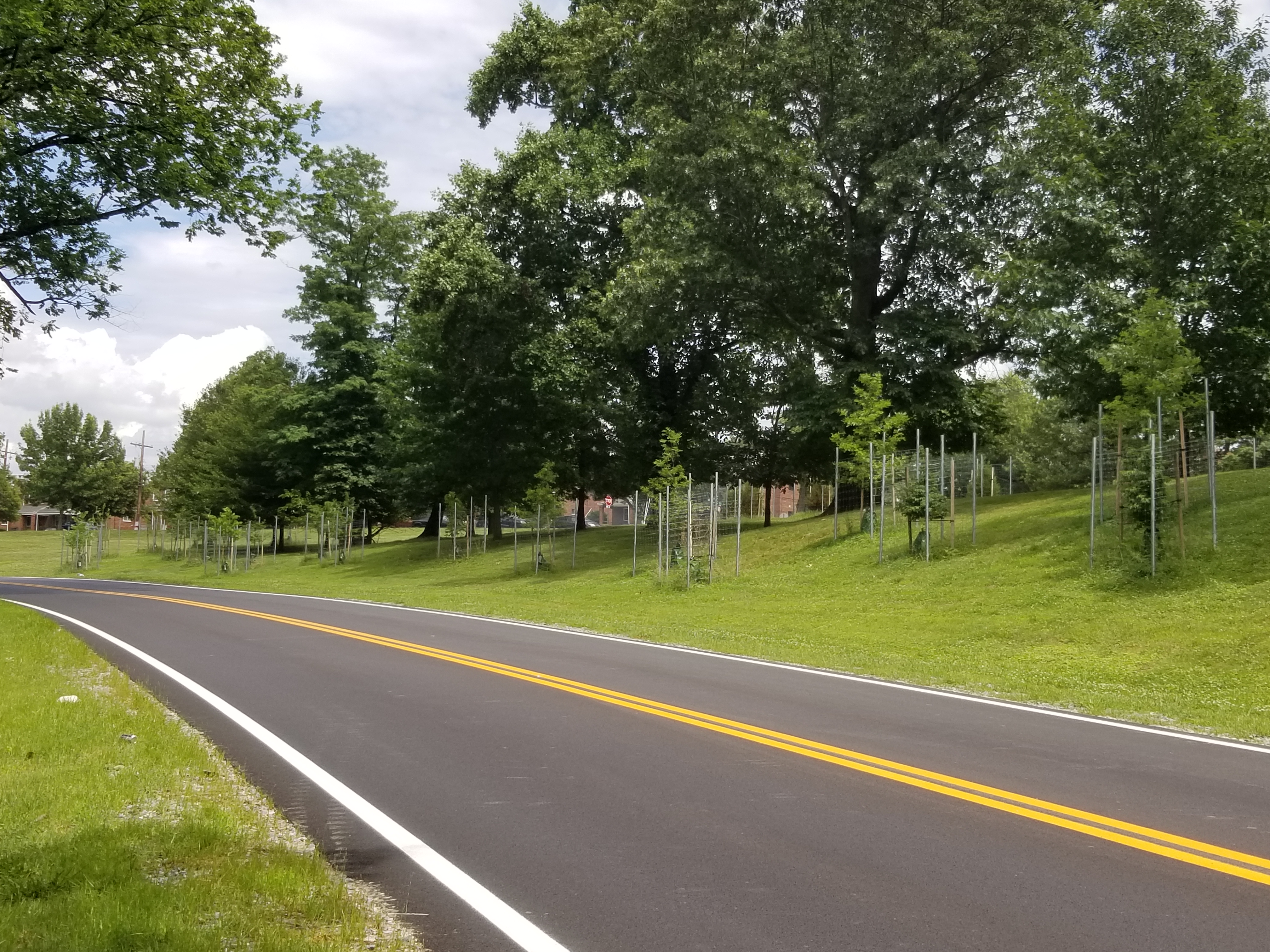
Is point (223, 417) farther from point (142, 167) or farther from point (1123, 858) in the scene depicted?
point (1123, 858)

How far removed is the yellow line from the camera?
547 centimetres

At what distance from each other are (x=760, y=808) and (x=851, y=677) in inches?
247

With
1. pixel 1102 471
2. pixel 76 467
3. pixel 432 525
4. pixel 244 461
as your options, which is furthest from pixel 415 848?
pixel 76 467

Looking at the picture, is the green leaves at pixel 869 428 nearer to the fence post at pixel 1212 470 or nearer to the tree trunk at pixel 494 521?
the fence post at pixel 1212 470

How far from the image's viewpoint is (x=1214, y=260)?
22688mm

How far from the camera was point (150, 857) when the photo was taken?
5.17 meters

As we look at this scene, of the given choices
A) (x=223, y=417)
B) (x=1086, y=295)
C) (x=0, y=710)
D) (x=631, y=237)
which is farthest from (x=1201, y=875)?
(x=223, y=417)

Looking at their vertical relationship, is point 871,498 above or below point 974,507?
above

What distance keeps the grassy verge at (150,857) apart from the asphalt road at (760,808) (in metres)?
0.31

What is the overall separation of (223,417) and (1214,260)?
193 ft

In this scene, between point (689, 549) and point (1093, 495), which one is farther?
point (689, 549)

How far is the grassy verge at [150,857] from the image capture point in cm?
417

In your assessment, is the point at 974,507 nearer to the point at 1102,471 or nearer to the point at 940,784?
the point at 1102,471

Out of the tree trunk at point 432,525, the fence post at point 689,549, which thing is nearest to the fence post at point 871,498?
the fence post at point 689,549
